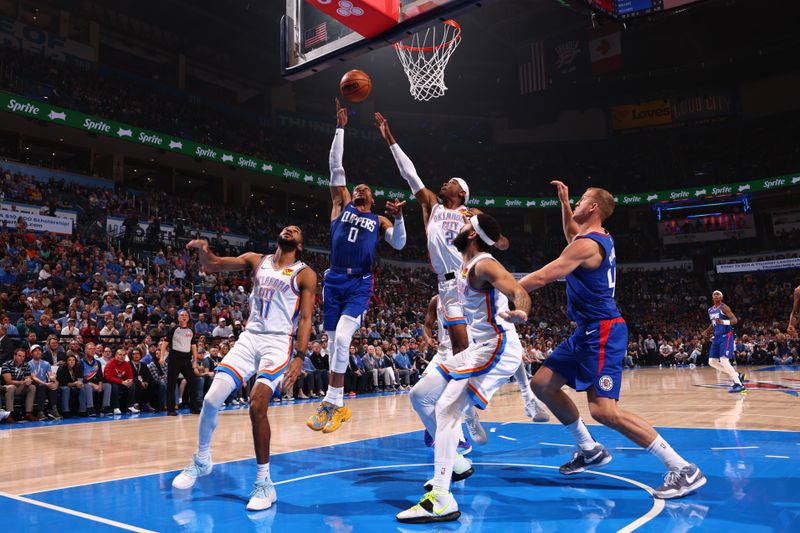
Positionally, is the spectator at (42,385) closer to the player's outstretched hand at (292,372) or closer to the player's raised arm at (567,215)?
the player's outstretched hand at (292,372)

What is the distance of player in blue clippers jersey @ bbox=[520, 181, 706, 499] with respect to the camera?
4242 millimetres

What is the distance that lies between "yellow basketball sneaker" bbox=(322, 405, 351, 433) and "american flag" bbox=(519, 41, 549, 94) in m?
31.6

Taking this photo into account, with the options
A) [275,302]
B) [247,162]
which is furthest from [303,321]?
[247,162]

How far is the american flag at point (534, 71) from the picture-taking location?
111 feet

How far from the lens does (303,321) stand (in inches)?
185

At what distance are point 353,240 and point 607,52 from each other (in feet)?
100

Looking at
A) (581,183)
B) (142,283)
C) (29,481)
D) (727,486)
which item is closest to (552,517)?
(727,486)

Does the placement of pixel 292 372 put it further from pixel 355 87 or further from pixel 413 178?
pixel 355 87

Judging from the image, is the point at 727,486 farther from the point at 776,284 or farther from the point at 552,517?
the point at 776,284

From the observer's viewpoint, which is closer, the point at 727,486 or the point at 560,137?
the point at 727,486

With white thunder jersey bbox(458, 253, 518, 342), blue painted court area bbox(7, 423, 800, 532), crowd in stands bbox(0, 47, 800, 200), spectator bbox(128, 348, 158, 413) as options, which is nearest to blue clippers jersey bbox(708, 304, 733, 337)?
blue painted court area bbox(7, 423, 800, 532)

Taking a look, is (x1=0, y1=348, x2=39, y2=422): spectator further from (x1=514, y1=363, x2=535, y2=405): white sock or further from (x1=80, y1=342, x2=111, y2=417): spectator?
(x1=514, y1=363, x2=535, y2=405): white sock

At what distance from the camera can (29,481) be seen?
16.8ft

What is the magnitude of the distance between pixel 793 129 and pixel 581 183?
1219cm
